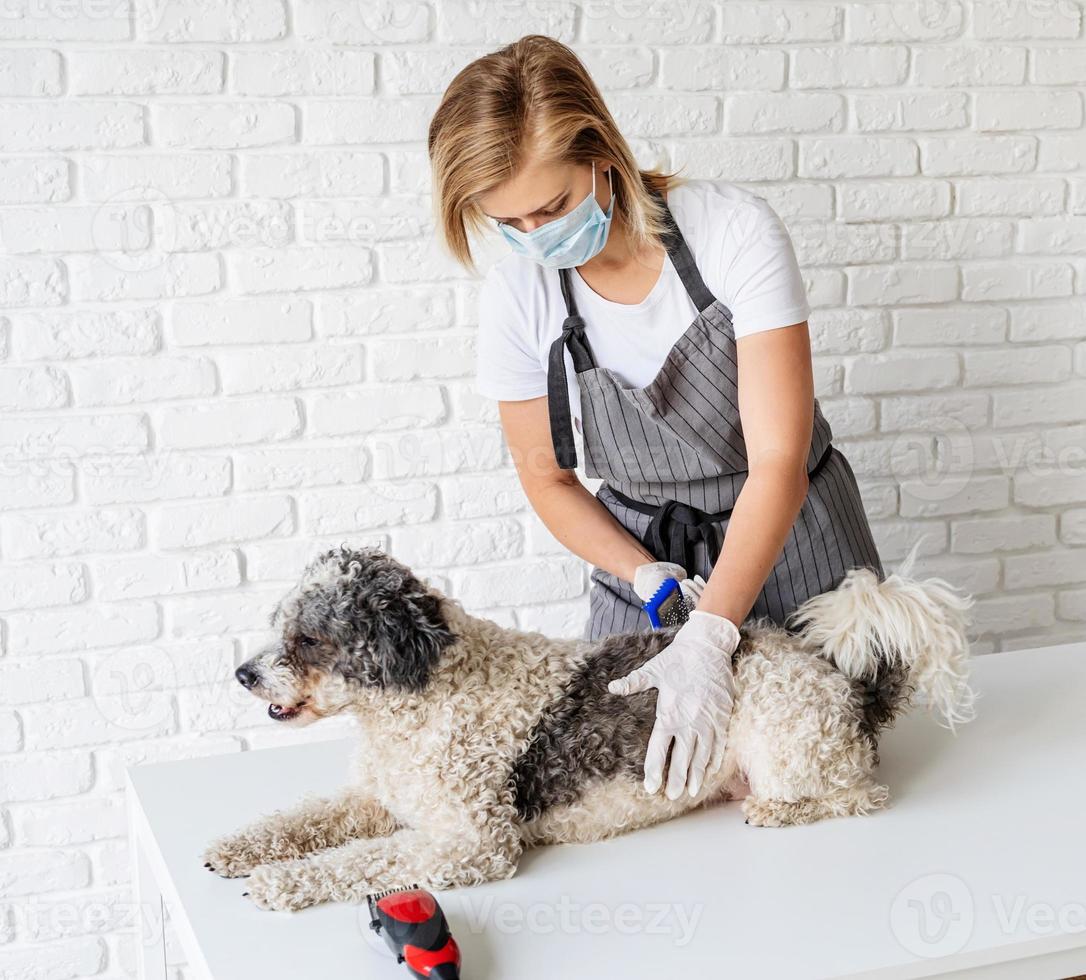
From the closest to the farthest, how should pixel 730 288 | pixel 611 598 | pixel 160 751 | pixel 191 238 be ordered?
pixel 730 288 < pixel 611 598 < pixel 191 238 < pixel 160 751

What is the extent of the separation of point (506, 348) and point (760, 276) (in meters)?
0.38

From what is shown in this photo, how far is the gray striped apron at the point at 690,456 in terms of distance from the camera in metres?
1.48

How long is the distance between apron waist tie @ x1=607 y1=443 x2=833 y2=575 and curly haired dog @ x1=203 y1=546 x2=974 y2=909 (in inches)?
11.9

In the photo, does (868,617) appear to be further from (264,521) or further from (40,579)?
(40,579)

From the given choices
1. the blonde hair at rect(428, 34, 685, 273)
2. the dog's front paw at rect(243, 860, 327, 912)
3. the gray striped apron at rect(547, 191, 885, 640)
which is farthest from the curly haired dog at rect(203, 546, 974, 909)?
the blonde hair at rect(428, 34, 685, 273)

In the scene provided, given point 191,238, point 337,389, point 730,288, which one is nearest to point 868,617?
point 730,288

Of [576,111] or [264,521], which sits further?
[264,521]

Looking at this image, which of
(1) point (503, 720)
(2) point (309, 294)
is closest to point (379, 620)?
(1) point (503, 720)

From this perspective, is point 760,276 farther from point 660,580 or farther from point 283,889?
point 283,889

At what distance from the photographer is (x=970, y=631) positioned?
246 cm

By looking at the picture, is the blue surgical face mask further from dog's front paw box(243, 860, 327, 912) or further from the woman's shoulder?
dog's front paw box(243, 860, 327, 912)

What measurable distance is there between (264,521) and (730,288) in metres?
1.00

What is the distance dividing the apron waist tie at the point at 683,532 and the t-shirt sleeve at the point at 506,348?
252mm

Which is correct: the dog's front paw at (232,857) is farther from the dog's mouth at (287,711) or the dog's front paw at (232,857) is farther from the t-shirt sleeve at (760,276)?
the t-shirt sleeve at (760,276)
